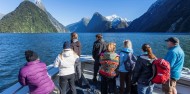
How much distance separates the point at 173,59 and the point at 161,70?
519mm

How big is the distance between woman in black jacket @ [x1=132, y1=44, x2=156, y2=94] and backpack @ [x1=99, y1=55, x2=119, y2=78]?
0.76m

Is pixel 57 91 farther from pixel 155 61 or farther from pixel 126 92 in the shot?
pixel 155 61

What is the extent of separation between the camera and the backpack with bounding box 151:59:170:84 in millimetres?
6340

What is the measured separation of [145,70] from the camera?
6652mm

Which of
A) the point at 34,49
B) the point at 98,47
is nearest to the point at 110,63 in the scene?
the point at 98,47

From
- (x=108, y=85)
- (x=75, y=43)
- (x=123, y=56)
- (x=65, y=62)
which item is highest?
(x=75, y=43)

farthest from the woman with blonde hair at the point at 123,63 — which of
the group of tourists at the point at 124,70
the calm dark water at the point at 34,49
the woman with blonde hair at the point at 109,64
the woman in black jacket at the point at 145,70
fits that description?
the calm dark water at the point at 34,49

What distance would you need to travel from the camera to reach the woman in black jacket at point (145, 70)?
6.55 metres

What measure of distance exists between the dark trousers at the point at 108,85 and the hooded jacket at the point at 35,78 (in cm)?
234

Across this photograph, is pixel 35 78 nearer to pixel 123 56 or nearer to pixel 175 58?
pixel 123 56

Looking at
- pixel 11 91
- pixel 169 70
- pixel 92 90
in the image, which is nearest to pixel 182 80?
pixel 169 70

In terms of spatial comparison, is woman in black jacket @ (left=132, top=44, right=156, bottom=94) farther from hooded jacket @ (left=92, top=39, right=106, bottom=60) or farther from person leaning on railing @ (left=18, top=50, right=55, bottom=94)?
hooded jacket @ (left=92, top=39, right=106, bottom=60)

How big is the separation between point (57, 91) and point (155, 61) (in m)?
3.32

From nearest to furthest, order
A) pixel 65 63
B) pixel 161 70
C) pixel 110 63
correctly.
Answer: pixel 161 70
pixel 65 63
pixel 110 63
